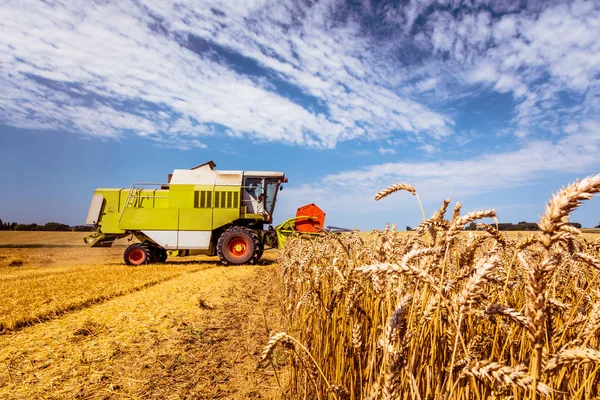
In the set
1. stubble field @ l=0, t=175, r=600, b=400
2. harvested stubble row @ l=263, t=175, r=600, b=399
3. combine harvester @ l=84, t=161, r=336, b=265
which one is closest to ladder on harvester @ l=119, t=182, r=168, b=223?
combine harvester @ l=84, t=161, r=336, b=265

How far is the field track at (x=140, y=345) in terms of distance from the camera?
3346mm

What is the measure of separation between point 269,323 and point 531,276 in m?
4.92

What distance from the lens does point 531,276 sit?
840 millimetres

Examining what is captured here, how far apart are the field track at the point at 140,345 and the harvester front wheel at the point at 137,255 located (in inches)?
212

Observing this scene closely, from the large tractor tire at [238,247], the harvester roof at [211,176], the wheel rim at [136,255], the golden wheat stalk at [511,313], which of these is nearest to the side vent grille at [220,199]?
the harvester roof at [211,176]

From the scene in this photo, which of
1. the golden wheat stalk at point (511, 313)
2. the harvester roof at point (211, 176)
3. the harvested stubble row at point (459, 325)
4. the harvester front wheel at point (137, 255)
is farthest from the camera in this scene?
the harvester roof at point (211, 176)

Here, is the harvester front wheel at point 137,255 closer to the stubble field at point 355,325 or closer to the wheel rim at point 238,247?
the wheel rim at point 238,247

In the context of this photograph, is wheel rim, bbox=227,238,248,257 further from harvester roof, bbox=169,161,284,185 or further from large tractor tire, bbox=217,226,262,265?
harvester roof, bbox=169,161,284,185

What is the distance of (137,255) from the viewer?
42.9 ft

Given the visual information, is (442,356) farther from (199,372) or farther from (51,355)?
(51,355)

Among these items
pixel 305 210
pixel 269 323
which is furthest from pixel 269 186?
pixel 269 323

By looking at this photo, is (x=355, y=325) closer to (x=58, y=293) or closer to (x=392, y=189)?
(x=392, y=189)

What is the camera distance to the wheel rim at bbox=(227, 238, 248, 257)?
40.5 ft

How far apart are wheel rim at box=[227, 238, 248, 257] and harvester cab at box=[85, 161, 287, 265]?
60 cm
